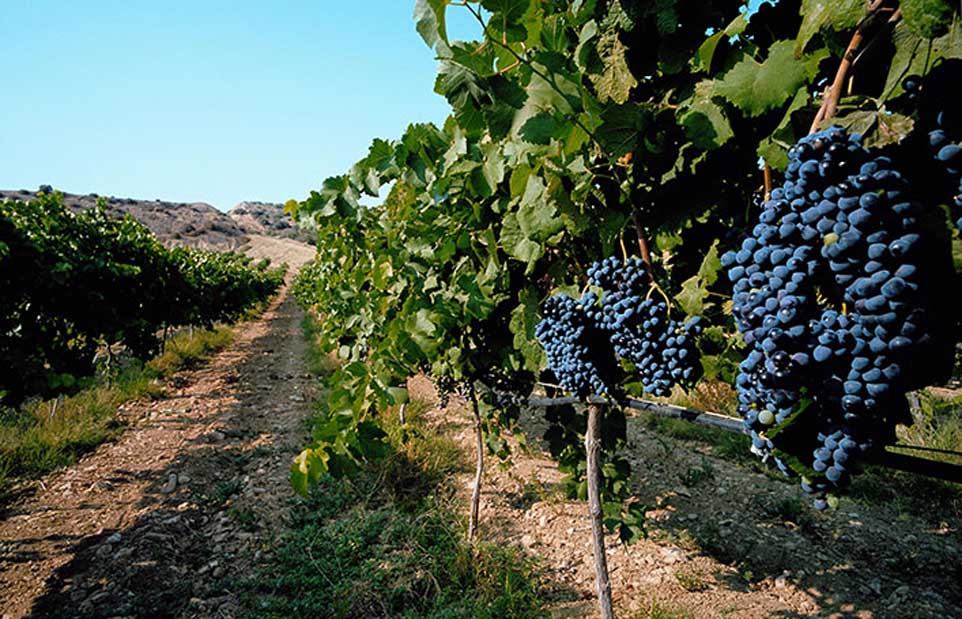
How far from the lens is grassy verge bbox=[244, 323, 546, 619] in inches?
126

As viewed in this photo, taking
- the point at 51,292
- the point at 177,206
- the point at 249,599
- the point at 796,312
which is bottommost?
the point at 249,599

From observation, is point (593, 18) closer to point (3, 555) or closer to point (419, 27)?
point (419, 27)

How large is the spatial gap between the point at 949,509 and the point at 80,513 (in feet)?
28.2

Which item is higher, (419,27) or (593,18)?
(593,18)

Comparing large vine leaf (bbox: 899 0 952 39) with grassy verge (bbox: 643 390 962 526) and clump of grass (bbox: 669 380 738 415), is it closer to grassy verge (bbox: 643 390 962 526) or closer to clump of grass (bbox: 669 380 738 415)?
grassy verge (bbox: 643 390 962 526)

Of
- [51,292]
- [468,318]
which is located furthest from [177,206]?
[468,318]

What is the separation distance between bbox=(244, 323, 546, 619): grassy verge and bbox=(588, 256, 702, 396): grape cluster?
6.53 feet

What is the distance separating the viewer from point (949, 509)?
4895 mm

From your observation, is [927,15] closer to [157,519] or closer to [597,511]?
[597,511]

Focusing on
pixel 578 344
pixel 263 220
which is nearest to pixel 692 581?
pixel 578 344

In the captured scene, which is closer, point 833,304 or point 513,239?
point 833,304

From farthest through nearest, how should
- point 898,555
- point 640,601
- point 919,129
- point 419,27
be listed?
1. point 898,555
2. point 640,601
3. point 419,27
4. point 919,129

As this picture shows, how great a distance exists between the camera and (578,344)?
5.25ft

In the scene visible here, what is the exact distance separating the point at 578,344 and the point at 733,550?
353 cm
